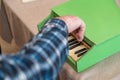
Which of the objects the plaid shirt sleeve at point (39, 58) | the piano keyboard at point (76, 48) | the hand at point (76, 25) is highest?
the plaid shirt sleeve at point (39, 58)

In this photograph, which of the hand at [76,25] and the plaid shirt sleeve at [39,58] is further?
the hand at [76,25]

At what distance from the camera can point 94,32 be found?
75cm

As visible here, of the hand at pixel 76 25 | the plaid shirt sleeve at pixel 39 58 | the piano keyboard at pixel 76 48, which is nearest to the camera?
the plaid shirt sleeve at pixel 39 58

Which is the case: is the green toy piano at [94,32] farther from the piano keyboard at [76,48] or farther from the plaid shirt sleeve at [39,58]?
the plaid shirt sleeve at [39,58]

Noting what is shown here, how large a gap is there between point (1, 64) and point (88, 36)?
0.36 meters

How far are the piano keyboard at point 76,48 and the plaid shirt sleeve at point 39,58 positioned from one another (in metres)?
0.20

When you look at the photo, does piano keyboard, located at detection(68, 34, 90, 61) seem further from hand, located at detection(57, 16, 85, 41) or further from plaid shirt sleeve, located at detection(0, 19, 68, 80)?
plaid shirt sleeve, located at detection(0, 19, 68, 80)

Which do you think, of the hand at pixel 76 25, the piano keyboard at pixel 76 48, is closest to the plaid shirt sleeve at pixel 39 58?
the hand at pixel 76 25

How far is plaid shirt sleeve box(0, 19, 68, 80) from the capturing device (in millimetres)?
437

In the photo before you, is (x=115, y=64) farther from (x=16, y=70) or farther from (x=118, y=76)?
(x=16, y=70)

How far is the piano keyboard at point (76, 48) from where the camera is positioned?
75cm

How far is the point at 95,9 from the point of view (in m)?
0.84

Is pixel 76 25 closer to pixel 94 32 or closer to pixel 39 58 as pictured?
pixel 94 32

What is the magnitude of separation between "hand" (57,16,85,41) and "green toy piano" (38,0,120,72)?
0.02 meters
